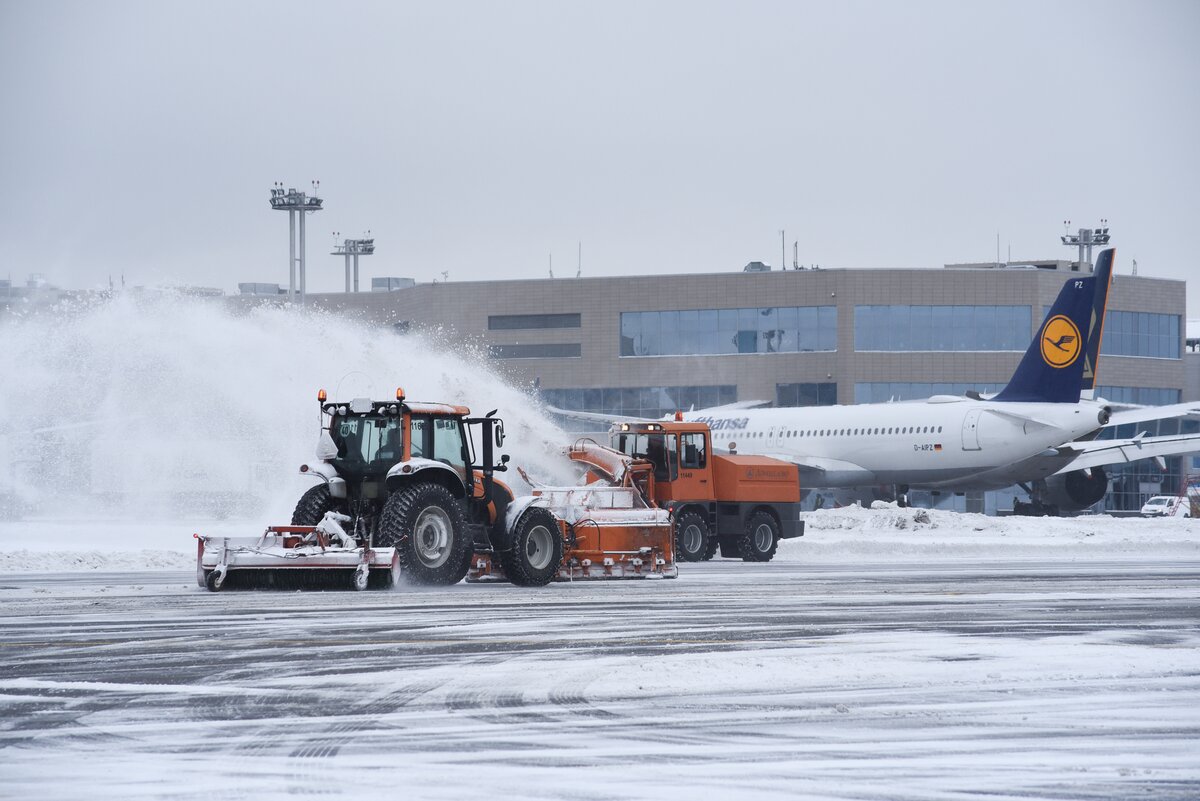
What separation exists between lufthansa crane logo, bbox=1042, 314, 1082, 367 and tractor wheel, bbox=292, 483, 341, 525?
3408 cm

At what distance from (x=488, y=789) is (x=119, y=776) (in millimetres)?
1808

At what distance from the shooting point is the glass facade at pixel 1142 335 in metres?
85.2

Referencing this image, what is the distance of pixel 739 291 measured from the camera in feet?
265

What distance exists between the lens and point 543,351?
273ft

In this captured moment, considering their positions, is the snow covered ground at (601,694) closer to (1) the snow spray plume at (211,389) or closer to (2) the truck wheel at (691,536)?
(2) the truck wheel at (691,536)

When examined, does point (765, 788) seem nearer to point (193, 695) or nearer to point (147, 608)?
point (193, 695)

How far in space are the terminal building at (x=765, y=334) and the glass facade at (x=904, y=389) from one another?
7cm

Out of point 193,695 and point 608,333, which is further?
point 608,333

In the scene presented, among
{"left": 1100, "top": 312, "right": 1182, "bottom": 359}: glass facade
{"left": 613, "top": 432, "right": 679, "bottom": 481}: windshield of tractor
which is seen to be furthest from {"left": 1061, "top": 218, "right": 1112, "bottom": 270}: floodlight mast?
{"left": 613, "top": 432, "right": 679, "bottom": 481}: windshield of tractor

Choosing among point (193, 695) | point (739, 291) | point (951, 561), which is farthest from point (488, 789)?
point (739, 291)

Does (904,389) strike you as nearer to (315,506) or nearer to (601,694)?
(315,506)

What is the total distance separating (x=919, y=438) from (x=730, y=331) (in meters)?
28.4

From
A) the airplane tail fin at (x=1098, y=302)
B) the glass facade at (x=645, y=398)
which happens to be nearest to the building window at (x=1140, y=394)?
the glass facade at (x=645, y=398)

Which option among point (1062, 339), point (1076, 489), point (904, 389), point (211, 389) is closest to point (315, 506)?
point (211, 389)
